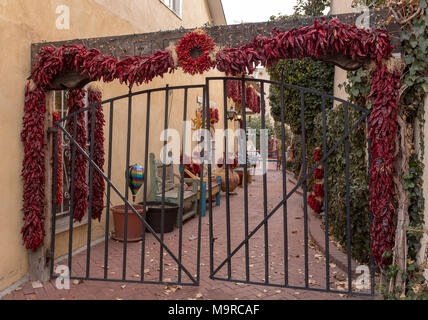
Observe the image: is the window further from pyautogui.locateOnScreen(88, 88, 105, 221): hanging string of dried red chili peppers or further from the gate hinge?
the gate hinge

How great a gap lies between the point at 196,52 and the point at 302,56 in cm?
103

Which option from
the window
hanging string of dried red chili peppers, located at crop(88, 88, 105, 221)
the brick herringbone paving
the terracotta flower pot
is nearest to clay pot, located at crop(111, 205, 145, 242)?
the terracotta flower pot

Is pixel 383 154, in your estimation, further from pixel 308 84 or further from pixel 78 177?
pixel 308 84

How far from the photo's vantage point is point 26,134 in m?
3.73

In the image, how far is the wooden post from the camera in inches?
153

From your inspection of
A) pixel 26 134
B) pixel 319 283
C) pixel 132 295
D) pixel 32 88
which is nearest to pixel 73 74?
pixel 32 88

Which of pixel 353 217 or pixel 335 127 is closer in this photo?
pixel 353 217

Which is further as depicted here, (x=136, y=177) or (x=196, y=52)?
(x=136, y=177)

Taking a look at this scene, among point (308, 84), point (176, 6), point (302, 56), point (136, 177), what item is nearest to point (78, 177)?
point (136, 177)

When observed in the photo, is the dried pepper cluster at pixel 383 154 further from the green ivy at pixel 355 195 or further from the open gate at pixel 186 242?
the green ivy at pixel 355 195

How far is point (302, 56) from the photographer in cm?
313

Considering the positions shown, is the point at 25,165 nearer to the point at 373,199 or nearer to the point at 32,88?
the point at 32,88

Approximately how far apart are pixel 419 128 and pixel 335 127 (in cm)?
220

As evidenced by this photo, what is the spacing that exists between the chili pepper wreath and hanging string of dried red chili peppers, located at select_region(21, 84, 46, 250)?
174 centimetres
